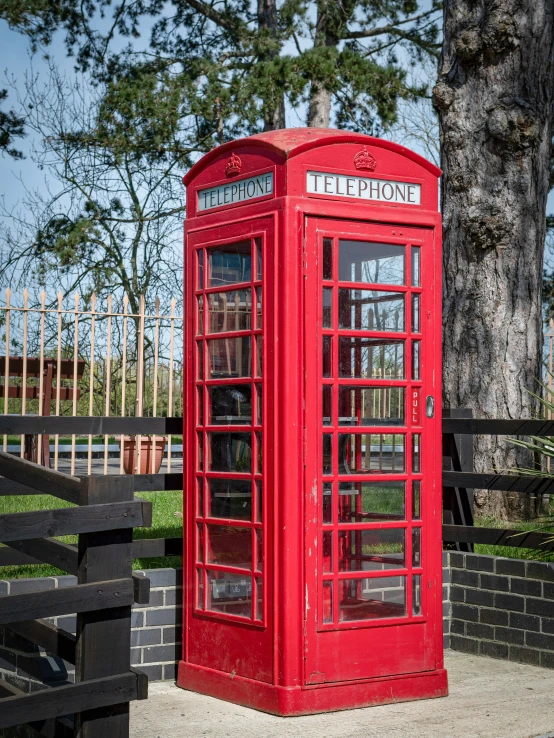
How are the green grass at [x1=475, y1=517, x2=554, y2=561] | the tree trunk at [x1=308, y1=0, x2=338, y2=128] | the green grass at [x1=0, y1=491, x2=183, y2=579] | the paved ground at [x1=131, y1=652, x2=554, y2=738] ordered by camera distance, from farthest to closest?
the tree trunk at [x1=308, y1=0, x2=338, y2=128], the green grass at [x1=475, y1=517, x2=554, y2=561], the green grass at [x1=0, y1=491, x2=183, y2=579], the paved ground at [x1=131, y1=652, x2=554, y2=738]

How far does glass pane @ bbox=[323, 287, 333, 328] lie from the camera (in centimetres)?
509

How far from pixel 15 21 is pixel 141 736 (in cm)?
1659

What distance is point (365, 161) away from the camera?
17.2ft

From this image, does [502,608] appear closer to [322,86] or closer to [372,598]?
[372,598]

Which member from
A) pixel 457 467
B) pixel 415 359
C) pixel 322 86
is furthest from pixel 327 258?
pixel 322 86

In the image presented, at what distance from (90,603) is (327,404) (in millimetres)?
1923

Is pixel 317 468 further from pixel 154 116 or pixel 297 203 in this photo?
pixel 154 116

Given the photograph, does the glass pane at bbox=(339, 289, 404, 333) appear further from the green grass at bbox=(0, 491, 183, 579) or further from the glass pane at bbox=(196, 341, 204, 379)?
the green grass at bbox=(0, 491, 183, 579)

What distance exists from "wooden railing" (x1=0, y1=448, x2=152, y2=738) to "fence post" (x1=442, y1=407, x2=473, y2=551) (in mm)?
3609

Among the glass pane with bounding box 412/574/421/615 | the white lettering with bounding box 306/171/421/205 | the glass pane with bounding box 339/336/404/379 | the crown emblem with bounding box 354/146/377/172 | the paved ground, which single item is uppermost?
the crown emblem with bounding box 354/146/377/172

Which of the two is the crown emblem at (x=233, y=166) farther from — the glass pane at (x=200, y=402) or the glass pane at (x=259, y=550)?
Answer: the glass pane at (x=259, y=550)

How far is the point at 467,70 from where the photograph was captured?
8.83 metres

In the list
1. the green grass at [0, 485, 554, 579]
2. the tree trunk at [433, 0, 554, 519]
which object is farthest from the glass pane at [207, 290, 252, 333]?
the tree trunk at [433, 0, 554, 519]

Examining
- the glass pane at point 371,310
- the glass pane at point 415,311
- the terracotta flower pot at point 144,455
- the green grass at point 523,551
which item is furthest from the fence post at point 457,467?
the terracotta flower pot at point 144,455
